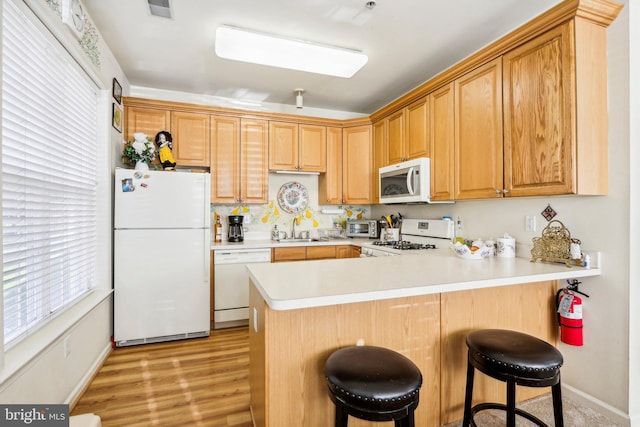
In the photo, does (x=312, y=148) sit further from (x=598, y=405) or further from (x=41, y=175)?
(x=598, y=405)

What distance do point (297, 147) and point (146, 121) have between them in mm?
1644

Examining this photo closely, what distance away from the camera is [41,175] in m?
1.76

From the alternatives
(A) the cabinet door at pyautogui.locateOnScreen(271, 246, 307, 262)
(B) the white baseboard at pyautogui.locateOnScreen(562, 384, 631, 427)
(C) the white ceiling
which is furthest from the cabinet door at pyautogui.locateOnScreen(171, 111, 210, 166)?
(B) the white baseboard at pyautogui.locateOnScreen(562, 384, 631, 427)

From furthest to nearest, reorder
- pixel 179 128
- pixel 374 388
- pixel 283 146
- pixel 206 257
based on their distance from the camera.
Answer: pixel 283 146 < pixel 179 128 < pixel 206 257 < pixel 374 388

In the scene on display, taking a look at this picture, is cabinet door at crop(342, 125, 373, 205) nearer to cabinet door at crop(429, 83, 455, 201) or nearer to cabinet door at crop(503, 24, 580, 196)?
cabinet door at crop(429, 83, 455, 201)

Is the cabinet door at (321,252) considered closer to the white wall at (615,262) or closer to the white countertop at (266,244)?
the white countertop at (266,244)

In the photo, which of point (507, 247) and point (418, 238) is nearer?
point (507, 247)

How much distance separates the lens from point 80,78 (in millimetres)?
2225

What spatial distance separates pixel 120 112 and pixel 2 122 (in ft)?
5.96

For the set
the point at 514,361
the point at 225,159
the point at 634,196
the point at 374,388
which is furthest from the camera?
the point at 225,159

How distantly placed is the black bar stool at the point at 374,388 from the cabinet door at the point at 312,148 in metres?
2.91

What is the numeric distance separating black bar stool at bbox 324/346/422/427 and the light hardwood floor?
0.99 m

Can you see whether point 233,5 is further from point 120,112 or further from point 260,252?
point 260,252

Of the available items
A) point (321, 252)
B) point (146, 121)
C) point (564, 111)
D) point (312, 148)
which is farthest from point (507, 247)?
point (146, 121)
